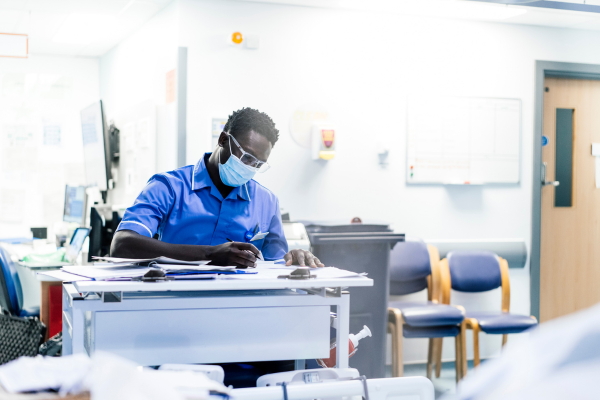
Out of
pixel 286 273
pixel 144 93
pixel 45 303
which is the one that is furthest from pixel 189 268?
pixel 144 93

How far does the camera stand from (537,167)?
4.48m

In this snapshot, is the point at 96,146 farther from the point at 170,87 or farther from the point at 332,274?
the point at 332,274

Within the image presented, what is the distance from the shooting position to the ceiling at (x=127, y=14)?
4004mm

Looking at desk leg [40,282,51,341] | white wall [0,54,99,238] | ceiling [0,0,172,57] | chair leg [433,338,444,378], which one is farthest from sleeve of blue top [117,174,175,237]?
white wall [0,54,99,238]

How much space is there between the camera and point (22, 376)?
89 centimetres

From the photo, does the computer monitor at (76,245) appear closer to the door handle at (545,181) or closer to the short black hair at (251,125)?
the short black hair at (251,125)

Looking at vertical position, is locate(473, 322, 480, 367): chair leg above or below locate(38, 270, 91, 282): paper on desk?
below

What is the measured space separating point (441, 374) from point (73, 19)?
12.7 feet

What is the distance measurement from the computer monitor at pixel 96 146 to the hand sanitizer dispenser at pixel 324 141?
183 cm

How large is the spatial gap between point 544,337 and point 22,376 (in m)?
0.72

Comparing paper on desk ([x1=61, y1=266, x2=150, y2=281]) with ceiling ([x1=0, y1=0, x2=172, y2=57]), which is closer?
paper on desk ([x1=61, y1=266, x2=150, y2=281])

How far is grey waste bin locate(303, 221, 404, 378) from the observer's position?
11.0 ft

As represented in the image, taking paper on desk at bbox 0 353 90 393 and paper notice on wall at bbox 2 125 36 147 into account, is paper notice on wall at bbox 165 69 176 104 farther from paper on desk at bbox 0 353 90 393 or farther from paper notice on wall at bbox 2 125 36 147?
paper on desk at bbox 0 353 90 393

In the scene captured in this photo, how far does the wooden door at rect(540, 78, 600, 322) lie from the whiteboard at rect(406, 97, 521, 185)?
393 millimetres
